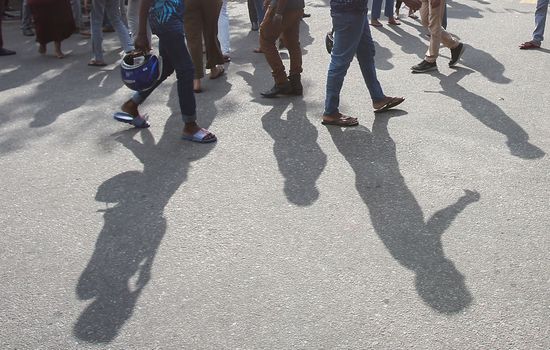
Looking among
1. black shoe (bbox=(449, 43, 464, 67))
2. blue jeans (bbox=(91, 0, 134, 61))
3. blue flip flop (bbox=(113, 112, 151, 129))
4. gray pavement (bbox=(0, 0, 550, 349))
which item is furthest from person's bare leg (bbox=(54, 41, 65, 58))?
black shoe (bbox=(449, 43, 464, 67))

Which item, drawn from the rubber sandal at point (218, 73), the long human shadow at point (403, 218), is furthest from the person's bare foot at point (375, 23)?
the long human shadow at point (403, 218)

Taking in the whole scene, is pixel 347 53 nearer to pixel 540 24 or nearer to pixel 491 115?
pixel 491 115

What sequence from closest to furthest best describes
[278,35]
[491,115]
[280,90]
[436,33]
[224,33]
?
1. [491,115]
2. [278,35]
3. [280,90]
4. [436,33]
5. [224,33]

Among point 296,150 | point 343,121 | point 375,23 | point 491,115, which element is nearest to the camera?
point 296,150

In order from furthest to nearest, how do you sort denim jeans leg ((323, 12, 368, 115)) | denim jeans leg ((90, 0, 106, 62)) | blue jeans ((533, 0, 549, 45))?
denim jeans leg ((90, 0, 106, 62))
blue jeans ((533, 0, 549, 45))
denim jeans leg ((323, 12, 368, 115))

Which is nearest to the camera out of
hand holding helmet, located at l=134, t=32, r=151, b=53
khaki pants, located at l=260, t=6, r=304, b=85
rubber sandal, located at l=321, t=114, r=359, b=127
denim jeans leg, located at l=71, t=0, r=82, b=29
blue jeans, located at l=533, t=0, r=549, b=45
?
hand holding helmet, located at l=134, t=32, r=151, b=53

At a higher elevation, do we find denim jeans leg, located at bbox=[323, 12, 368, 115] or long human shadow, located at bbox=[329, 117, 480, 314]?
denim jeans leg, located at bbox=[323, 12, 368, 115]

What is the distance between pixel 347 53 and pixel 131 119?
6.79 feet

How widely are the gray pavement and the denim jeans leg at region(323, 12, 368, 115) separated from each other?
0.97ft

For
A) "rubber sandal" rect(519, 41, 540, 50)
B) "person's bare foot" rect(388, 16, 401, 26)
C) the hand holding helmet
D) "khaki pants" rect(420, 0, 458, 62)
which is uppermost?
the hand holding helmet

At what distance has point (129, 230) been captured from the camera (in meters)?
3.85

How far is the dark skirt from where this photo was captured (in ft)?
26.7

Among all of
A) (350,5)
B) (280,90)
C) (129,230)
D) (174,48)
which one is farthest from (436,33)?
(129,230)

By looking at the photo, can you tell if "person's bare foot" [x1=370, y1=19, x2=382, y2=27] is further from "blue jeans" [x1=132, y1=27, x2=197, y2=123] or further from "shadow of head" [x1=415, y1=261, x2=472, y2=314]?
"shadow of head" [x1=415, y1=261, x2=472, y2=314]
